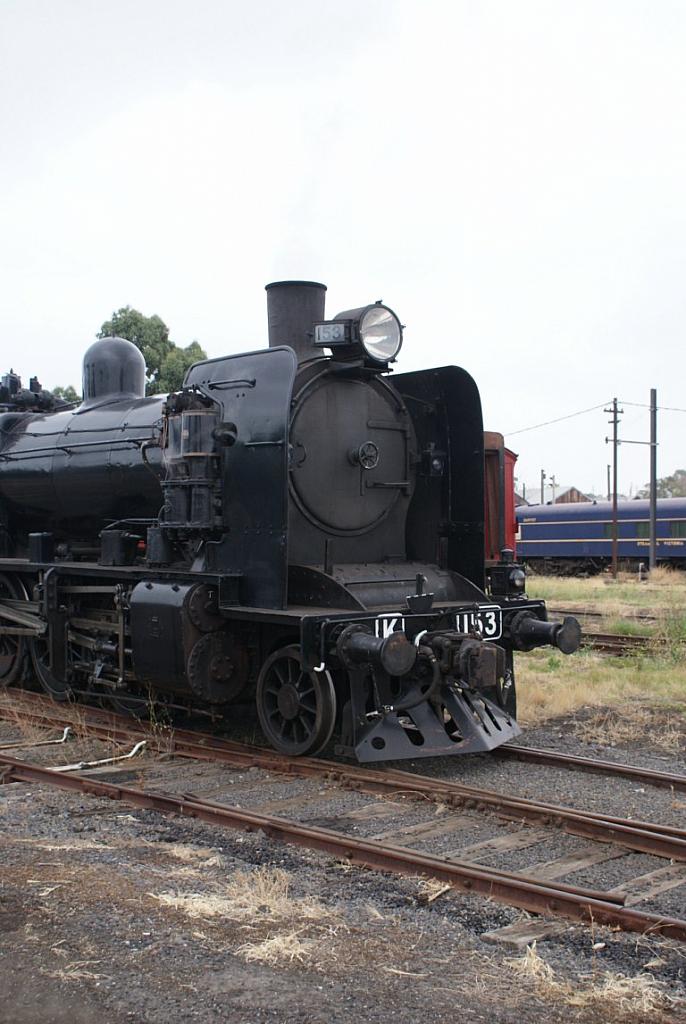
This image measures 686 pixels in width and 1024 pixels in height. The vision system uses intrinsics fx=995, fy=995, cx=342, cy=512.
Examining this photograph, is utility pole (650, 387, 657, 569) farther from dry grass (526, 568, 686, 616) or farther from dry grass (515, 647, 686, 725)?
dry grass (515, 647, 686, 725)

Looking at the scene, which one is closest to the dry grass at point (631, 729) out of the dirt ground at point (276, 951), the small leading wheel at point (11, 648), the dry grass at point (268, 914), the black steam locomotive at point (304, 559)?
the black steam locomotive at point (304, 559)

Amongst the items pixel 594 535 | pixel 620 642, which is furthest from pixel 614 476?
pixel 620 642

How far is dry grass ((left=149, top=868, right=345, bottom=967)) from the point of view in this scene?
3.88 meters

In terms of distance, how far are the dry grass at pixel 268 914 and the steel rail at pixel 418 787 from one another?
1.65 m

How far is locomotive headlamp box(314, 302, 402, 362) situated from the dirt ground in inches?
152

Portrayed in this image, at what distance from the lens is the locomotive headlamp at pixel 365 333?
7.52 m

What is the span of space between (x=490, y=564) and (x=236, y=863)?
4.69 meters

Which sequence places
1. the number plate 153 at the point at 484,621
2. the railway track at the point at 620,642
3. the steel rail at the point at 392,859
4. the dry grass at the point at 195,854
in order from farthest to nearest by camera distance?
the railway track at the point at 620,642
the number plate 153 at the point at 484,621
the dry grass at the point at 195,854
the steel rail at the point at 392,859

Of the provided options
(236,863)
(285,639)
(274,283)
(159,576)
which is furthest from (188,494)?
(236,863)

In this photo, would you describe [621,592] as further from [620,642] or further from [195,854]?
[195,854]

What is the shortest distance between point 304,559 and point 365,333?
179 centimetres

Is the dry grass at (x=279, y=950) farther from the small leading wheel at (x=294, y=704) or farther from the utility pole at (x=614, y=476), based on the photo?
the utility pole at (x=614, y=476)

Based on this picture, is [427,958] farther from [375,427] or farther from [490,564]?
[490,564]

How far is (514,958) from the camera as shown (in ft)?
12.6
